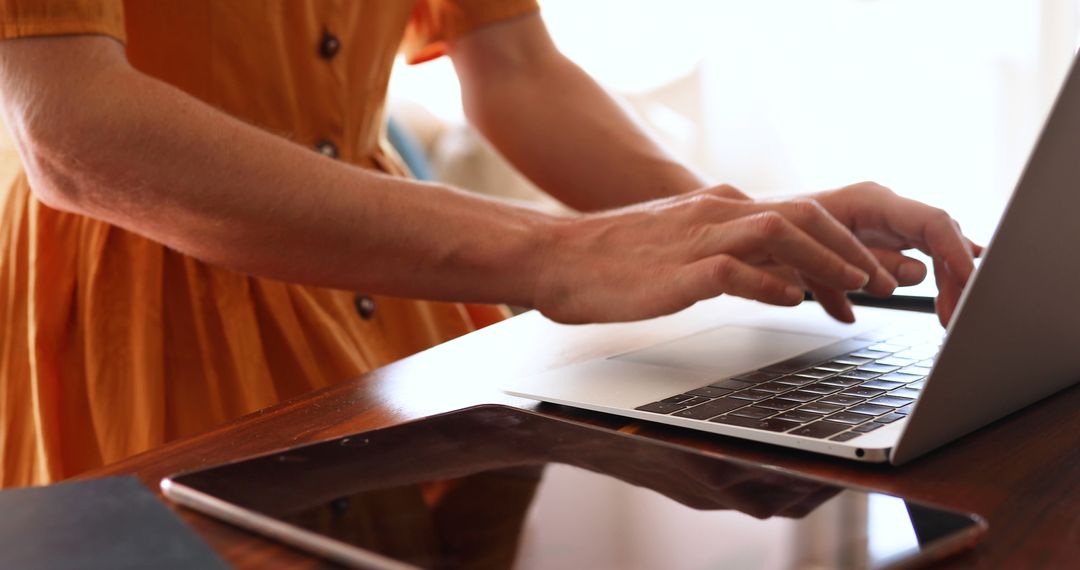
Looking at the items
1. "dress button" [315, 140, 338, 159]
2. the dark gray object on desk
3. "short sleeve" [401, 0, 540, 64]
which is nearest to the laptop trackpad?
the dark gray object on desk

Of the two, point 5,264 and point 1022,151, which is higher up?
point 5,264

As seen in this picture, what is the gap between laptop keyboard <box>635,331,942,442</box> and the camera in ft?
1.59

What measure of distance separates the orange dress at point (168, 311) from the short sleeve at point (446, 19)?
217 mm

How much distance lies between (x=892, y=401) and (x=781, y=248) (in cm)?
14

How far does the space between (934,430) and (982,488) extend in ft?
0.12

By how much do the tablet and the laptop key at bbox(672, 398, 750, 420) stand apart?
0.06 meters

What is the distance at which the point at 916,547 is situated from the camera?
332 millimetres

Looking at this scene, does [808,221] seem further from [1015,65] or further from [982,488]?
[1015,65]

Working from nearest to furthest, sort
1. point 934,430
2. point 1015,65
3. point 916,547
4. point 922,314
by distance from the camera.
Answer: point 916,547 < point 934,430 < point 922,314 < point 1015,65

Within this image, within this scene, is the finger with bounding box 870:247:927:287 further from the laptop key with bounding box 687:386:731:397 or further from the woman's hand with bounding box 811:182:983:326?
the laptop key with bounding box 687:386:731:397

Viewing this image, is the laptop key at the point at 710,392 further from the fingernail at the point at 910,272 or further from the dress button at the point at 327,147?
the dress button at the point at 327,147

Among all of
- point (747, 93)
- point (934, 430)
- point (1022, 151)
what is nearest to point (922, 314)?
point (934, 430)

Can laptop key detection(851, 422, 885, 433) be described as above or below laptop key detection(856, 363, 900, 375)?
above

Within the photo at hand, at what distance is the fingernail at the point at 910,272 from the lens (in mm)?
723
